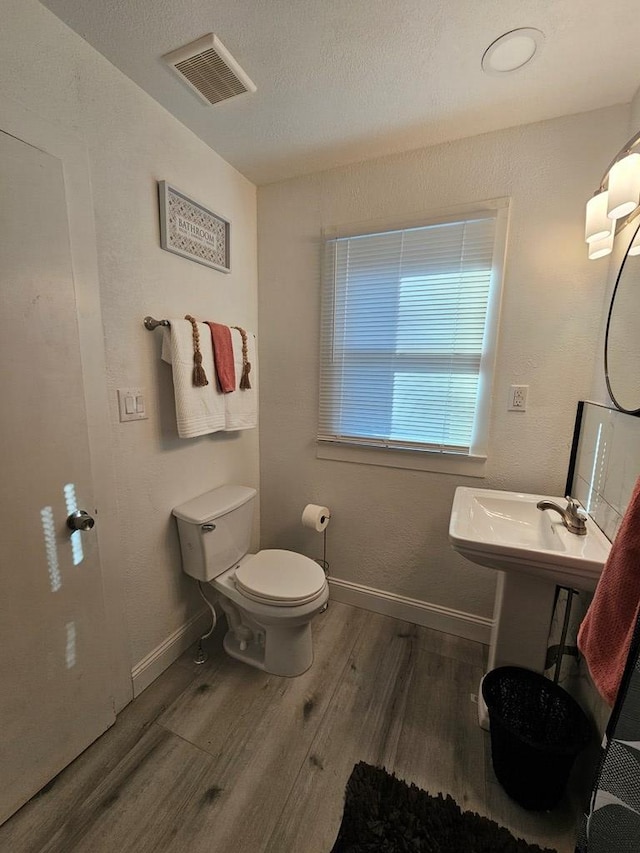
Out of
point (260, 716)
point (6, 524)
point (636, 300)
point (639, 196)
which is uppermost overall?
point (639, 196)

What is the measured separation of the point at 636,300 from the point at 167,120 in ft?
6.00

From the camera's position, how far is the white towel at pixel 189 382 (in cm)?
136

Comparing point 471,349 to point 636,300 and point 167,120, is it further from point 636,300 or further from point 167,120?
point 167,120

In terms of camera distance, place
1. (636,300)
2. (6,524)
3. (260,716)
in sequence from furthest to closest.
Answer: (260,716) < (636,300) < (6,524)

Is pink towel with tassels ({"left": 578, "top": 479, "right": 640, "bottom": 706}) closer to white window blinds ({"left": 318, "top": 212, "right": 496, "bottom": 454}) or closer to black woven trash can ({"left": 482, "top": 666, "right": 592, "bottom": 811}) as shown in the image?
black woven trash can ({"left": 482, "top": 666, "right": 592, "bottom": 811})

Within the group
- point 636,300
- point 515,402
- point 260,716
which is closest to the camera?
point 636,300

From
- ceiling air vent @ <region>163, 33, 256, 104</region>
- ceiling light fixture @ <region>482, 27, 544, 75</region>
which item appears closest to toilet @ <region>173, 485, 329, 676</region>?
ceiling air vent @ <region>163, 33, 256, 104</region>

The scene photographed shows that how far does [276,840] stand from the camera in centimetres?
99

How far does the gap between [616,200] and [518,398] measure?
753mm

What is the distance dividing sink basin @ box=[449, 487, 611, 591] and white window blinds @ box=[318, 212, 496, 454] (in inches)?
12.3

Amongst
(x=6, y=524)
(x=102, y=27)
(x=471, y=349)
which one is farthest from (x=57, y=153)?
(x=471, y=349)

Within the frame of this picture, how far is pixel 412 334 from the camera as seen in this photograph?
168cm

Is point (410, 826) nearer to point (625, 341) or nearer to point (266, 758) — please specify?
point (266, 758)

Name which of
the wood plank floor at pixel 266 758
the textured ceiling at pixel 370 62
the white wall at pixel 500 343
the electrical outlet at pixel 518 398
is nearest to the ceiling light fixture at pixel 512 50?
the textured ceiling at pixel 370 62
